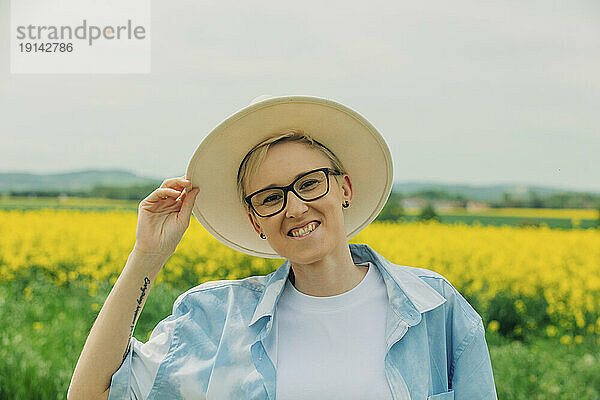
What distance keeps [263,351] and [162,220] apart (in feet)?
1.26

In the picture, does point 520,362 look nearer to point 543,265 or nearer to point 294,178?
point 543,265

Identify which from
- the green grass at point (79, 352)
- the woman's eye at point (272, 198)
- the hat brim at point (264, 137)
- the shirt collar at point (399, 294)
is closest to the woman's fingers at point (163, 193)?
the hat brim at point (264, 137)

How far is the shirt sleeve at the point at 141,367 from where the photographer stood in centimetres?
148

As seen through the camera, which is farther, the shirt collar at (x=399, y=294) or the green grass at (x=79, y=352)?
the green grass at (x=79, y=352)

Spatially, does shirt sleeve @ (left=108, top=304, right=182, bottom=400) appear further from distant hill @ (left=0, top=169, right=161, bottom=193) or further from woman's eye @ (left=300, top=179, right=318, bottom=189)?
distant hill @ (left=0, top=169, right=161, bottom=193)

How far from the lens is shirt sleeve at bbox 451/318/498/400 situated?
1530 millimetres

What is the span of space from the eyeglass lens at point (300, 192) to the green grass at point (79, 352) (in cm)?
219

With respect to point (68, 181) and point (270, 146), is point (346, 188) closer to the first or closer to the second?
point (270, 146)

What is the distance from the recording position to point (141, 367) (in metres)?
1.53

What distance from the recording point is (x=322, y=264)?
157cm

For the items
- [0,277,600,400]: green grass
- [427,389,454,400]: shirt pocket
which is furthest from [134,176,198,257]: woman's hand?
[0,277,600,400]: green grass

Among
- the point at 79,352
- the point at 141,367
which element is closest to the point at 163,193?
the point at 141,367

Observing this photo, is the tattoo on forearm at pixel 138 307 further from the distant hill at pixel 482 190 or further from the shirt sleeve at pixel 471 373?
the distant hill at pixel 482 190

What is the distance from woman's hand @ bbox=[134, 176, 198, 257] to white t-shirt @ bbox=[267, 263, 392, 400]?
12.0 inches
